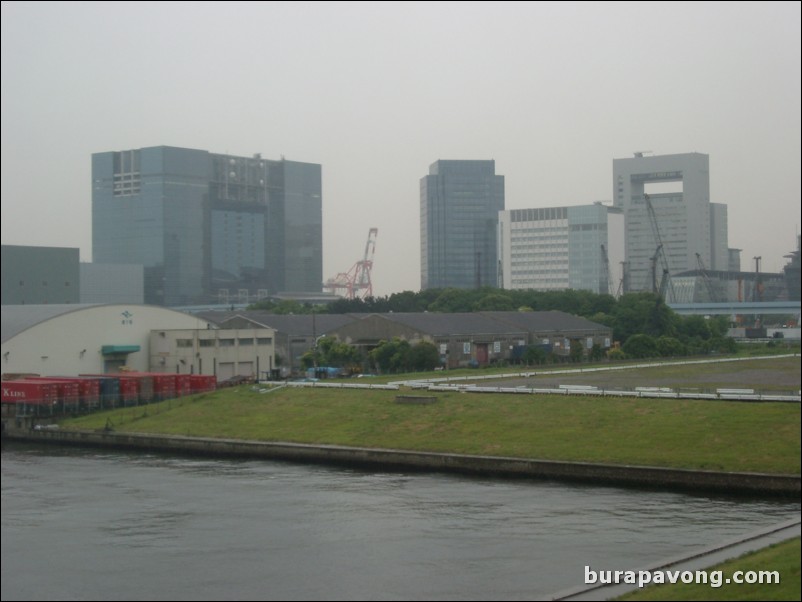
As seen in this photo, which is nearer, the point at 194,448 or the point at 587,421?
the point at 587,421

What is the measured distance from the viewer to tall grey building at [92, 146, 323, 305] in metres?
11.9

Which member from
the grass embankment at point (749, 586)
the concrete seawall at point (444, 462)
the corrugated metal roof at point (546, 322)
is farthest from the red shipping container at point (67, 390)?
the grass embankment at point (749, 586)

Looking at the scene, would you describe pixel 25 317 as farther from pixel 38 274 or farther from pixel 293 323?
pixel 38 274

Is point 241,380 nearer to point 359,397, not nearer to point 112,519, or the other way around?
point 359,397

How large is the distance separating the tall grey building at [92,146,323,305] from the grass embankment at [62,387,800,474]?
113 inches

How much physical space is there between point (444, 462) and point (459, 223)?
223 feet

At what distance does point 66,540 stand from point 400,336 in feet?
55.0

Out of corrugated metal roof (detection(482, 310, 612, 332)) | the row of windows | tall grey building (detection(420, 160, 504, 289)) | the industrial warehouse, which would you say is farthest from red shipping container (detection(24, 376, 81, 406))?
tall grey building (detection(420, 160, 504, 289))

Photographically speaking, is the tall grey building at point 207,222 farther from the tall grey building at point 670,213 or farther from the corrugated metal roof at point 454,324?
the tall grey building at point 670,213

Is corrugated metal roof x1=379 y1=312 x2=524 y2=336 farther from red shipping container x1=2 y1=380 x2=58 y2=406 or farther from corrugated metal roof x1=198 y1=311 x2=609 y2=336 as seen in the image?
red shipping container x1=2 y1=380 x2=58 y2=406

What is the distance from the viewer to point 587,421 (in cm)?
1359

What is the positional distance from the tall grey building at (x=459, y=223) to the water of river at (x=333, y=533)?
66.9 metres

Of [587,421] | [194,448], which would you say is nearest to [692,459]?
[587,421]

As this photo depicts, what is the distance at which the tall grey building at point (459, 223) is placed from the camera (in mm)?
79100
